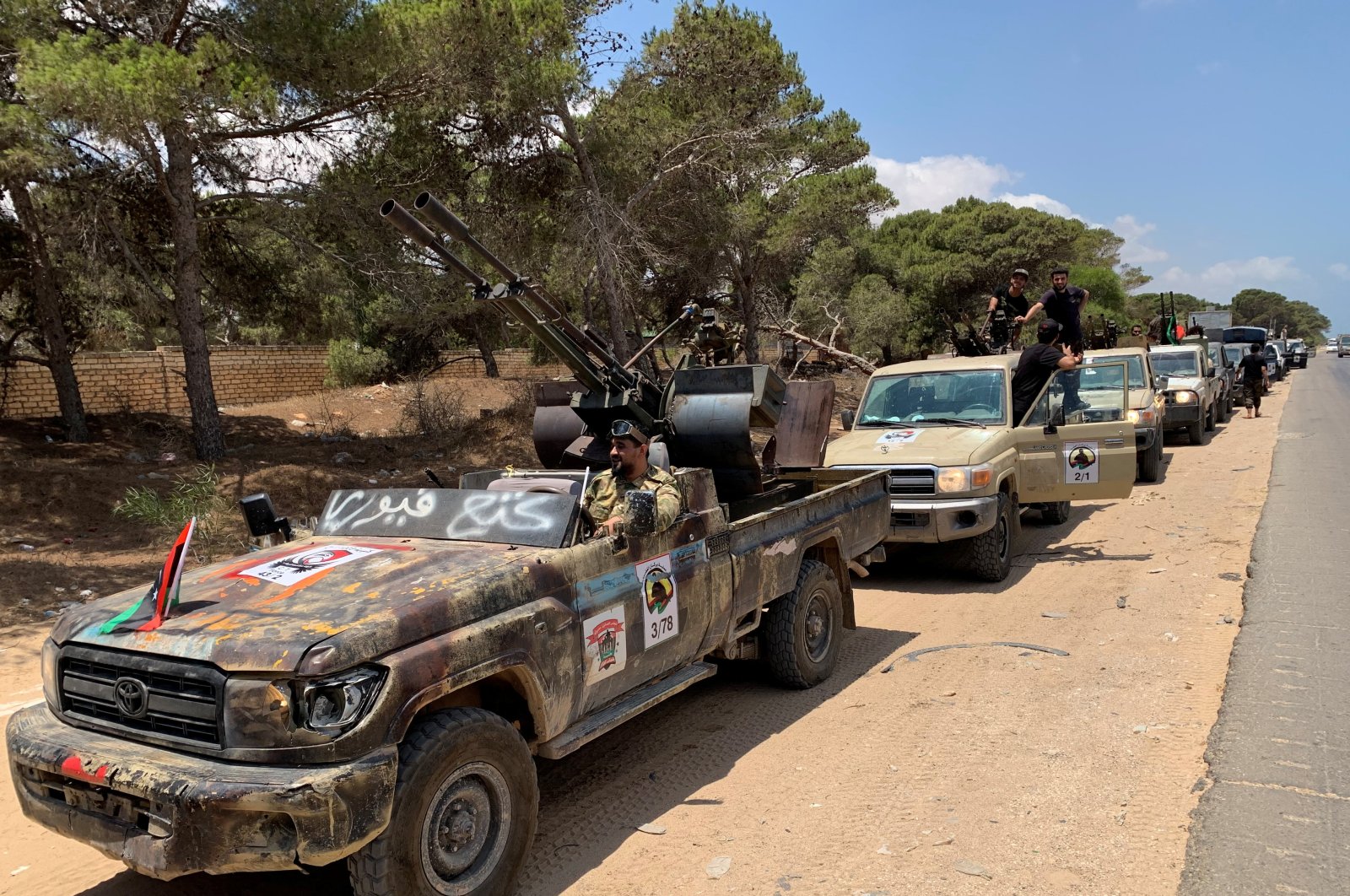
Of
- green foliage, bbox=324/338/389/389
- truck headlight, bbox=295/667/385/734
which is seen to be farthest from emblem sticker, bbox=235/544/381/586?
green foliage, bbox=324/338/389/389

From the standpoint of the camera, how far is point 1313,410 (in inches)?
908

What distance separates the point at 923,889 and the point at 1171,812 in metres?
1.28

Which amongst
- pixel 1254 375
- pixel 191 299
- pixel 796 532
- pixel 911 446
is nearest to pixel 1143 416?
pixel 911 446

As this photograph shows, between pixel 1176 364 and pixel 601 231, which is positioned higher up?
pixel 601 231

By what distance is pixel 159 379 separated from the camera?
18.5m

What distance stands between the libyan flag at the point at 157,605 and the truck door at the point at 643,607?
1.55 metres

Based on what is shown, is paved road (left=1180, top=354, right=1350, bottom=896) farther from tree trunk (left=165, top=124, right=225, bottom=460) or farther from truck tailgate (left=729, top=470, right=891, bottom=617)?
tree trunk (left=165, top=124, right=225, bottom=460)

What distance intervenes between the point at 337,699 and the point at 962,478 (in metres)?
6.06

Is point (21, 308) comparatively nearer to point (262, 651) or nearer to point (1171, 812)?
point (262, 651)

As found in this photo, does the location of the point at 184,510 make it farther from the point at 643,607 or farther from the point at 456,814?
the point at 456,814

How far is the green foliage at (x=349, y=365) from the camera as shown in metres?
23.8

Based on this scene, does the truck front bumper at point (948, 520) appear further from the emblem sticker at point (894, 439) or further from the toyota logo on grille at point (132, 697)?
the toyota logo on grille at point (132, 697)

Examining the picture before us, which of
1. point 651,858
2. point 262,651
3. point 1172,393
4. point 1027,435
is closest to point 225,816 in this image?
point 262,651

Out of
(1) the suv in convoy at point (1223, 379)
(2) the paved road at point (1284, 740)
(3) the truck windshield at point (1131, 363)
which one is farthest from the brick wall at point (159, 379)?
(1) the suv in convoy at point (1223, 379)
